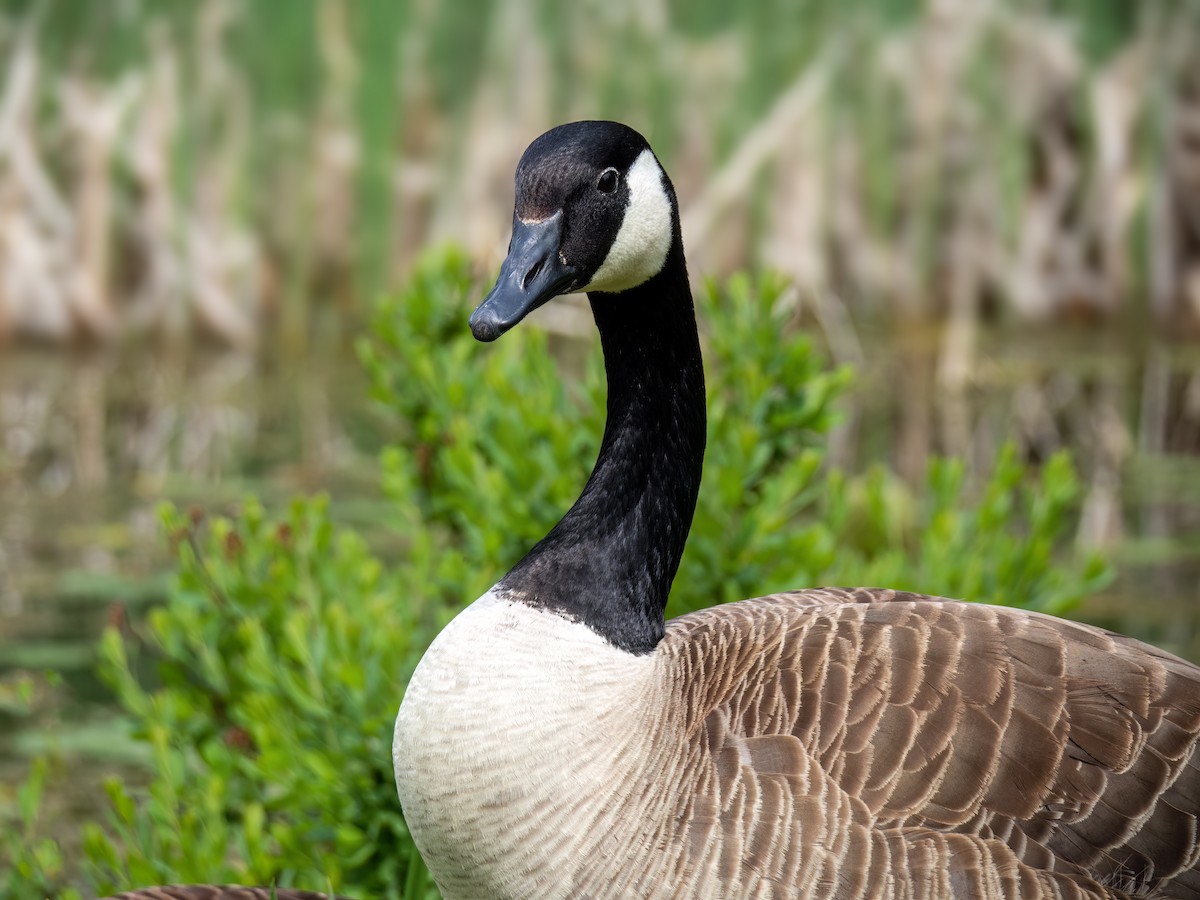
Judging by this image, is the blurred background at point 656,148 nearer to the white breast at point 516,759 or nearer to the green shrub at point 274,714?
the green shrub at point 274,714

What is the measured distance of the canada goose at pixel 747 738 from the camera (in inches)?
102

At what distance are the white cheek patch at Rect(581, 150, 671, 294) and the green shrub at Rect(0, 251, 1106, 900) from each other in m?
0.74

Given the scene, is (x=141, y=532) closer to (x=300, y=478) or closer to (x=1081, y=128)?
(x=300, y=478)

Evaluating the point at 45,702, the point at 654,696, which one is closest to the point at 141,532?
the point at 45,702

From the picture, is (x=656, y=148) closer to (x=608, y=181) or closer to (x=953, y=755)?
(x=608, y=181)

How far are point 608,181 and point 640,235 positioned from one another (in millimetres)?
131

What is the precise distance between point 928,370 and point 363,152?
428 cm

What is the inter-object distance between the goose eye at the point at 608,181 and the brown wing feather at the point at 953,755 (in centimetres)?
90

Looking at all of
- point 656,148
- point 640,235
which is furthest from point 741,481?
point 656,148

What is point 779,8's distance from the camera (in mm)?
11047

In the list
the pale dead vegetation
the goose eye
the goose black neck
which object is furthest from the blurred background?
the goose eye

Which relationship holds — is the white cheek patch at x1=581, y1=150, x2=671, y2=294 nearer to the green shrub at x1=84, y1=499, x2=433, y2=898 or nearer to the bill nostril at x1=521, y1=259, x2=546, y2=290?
the bill nostril at x1=521, y1=259, x2=546, y2=290

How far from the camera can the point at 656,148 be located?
10.1 meters

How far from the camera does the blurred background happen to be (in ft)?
33.9
